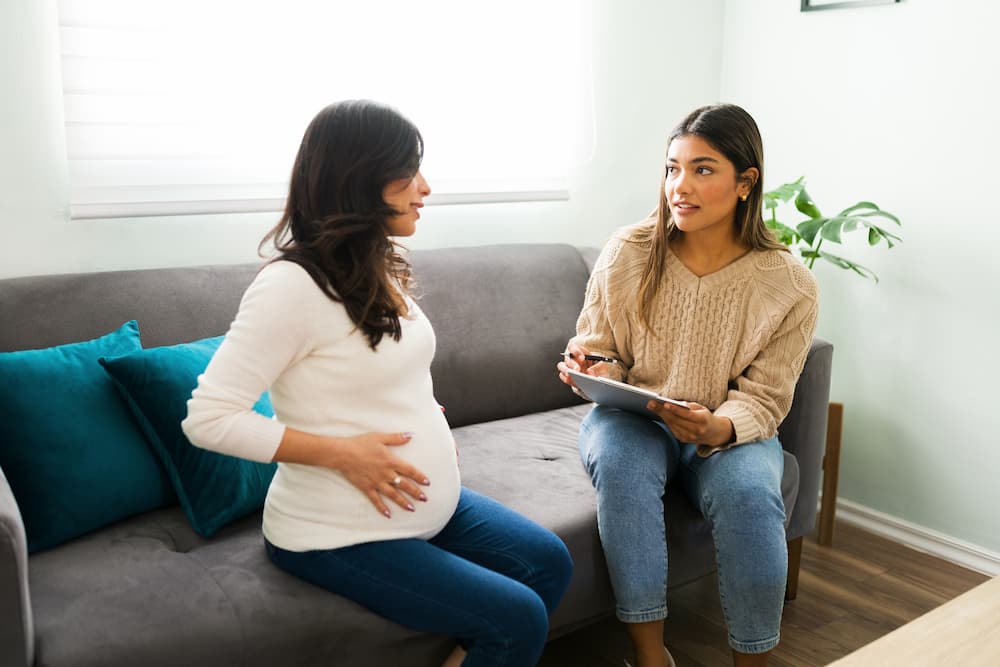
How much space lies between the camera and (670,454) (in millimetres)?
1849

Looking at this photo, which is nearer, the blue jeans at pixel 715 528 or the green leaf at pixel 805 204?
the blue jeans at pixel 715 528

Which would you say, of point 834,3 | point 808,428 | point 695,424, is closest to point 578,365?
point 695,424

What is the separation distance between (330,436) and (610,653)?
961 mm

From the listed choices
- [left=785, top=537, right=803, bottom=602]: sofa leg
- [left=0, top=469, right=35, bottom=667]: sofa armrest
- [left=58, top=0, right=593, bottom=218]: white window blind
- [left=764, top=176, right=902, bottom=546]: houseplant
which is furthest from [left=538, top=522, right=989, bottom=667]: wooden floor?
[left=58, top=0, right=593, bottom=218]: white window blind

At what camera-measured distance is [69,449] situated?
153cm

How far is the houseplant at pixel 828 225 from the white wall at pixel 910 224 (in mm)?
48

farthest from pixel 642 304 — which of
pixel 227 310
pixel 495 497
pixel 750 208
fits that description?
pixel 227 310

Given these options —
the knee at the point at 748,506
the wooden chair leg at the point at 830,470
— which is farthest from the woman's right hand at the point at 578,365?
the wooden chair leg at the point at 830,470

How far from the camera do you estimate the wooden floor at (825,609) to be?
1.99m

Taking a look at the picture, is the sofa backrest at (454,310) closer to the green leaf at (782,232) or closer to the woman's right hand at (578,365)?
the woman's right hand at (578,365)

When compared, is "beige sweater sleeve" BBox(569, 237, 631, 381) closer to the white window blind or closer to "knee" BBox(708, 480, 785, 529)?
"knee" BBox(708, 480, 785, 529)

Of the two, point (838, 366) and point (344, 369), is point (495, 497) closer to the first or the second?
point (344, 369)

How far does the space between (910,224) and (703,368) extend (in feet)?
3.23

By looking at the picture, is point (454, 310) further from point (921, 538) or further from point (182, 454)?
point (921, 538)
